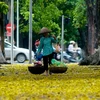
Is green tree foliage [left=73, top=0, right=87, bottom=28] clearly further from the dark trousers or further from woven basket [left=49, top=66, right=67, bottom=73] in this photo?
woven basket [left=49, top=66, right=67, bottom=73]

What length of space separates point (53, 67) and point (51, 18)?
45.3m

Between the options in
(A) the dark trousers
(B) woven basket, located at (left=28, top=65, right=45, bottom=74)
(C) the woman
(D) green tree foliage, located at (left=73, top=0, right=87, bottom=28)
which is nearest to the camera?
(B) woven basket, located at (left=28, top=65, right=45, bottom=74)

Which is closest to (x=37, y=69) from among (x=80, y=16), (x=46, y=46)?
(x=46, y=46)

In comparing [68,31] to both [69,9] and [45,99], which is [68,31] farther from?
[45,99]

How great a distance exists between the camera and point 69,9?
74.8m

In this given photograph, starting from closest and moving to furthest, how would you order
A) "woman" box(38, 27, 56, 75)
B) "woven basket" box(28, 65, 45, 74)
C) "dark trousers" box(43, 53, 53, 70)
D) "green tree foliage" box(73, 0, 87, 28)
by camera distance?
"woven basket" box(28, 65, 45, 74) → "woman" box(38, 27, 56, 75) → "dark trousers" box(43, 53, 53, 70) → "green tree foliage" box(73, 0, 87, 28)

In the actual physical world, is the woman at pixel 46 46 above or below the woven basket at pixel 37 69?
above

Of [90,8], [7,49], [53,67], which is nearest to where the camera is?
[53,67]

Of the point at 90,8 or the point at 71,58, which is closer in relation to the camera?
the point at 90,8

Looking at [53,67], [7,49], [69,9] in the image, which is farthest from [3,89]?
[69,9]

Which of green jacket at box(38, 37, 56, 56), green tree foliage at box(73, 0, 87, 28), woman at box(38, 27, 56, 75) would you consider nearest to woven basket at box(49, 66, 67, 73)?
woman at box(38, 27, 56, 75)

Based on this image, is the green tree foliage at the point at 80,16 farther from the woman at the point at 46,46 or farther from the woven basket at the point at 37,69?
the woven basket at the point at 37,69

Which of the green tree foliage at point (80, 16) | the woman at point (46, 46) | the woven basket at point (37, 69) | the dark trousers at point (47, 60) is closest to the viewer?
the woven basket at point (37, 69)

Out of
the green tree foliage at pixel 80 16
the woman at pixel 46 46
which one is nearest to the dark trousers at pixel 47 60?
the woman at pixel 46 46
